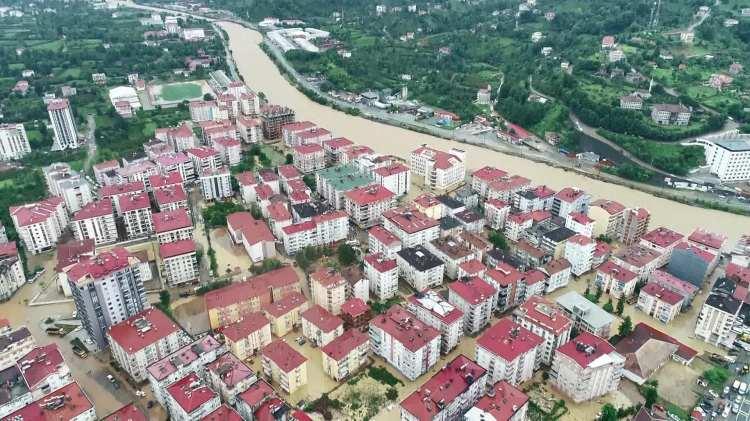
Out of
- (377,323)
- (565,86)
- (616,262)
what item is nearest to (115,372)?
(377,323)

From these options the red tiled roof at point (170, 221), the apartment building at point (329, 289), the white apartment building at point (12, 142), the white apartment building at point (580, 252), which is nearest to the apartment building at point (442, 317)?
the apartment building at point (329, 289)

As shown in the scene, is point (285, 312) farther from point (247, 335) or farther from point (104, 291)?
point (104, 291)

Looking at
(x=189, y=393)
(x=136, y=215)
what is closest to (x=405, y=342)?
(x=189, y=393)

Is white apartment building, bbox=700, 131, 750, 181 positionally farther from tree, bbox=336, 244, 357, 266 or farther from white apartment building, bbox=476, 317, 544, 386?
tree, bbox=336, 244, 357, 266

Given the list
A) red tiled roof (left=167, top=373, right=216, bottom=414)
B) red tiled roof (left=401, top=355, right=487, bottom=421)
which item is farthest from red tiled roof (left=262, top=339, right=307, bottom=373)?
red tiled roof (left=401, top=355, right=487, bottom=421)

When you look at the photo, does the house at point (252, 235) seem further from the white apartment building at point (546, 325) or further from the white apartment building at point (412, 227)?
the white apartment building at point (546, 325)

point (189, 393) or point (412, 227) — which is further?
point (412, 227)
